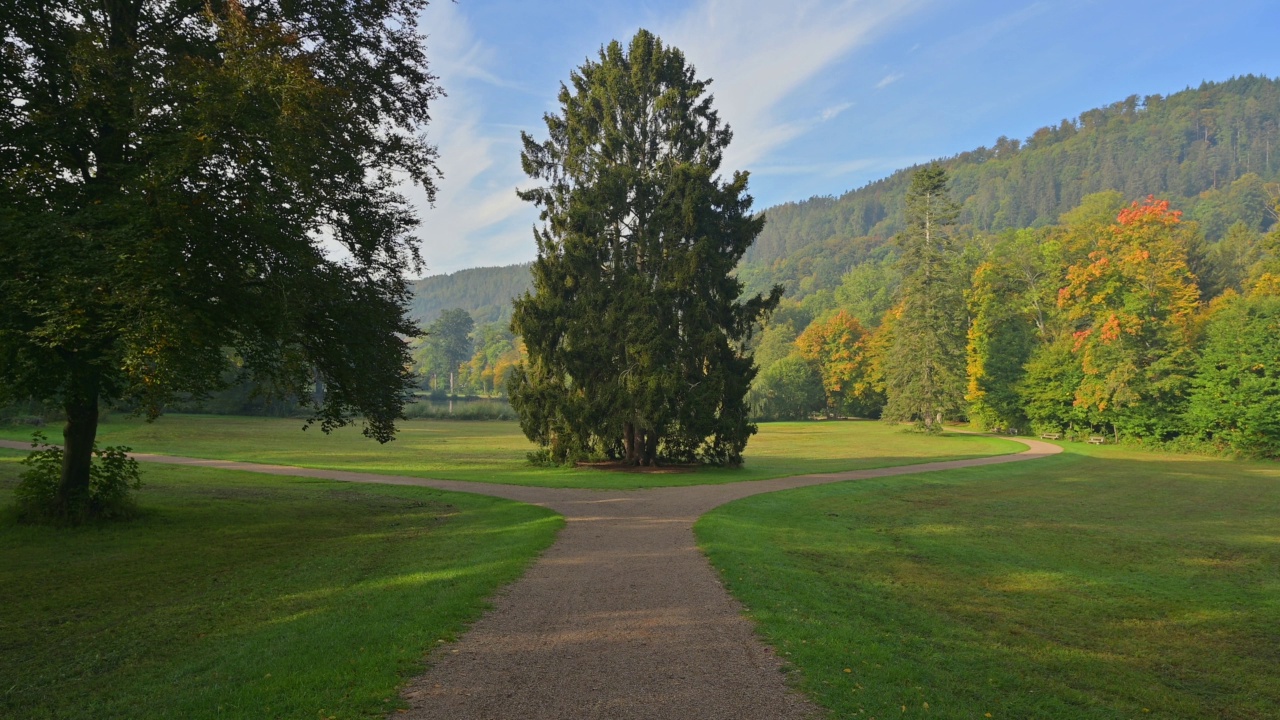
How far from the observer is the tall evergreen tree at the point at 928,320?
5756 centimetres

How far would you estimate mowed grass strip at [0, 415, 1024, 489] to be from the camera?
25438mm

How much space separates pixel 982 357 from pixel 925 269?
9377 millimetres

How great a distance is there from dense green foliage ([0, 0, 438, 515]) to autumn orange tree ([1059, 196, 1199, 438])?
47514 mm

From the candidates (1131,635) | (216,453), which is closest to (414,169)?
(1131,635)

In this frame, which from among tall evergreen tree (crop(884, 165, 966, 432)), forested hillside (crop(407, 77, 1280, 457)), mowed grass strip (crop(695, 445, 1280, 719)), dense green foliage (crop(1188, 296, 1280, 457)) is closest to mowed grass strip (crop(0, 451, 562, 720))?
mowed grass strip (crop(695, 445, 1280, 719))

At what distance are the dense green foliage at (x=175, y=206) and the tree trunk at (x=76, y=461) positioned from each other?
42mm

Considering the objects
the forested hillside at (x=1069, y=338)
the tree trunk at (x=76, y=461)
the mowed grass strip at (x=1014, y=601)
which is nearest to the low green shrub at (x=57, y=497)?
the tree trunk at (x=76, y=461)

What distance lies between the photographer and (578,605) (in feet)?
27.2

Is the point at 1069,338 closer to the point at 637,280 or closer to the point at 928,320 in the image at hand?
the point at 928,320

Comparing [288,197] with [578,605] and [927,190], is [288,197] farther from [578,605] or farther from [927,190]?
[927,190]

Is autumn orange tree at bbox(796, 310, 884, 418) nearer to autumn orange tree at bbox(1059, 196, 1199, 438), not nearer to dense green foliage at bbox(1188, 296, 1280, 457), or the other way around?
autumn orange tree at bbox(1059, 196, 1199, 438)

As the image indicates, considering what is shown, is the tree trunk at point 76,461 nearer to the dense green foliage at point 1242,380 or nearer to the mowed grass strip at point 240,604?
the mowed grass strip at point 240,604

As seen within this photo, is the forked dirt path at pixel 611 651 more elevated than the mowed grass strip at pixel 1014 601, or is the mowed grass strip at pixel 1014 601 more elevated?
the forked dirt path at pixel 611 651

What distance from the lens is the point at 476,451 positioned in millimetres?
38219
